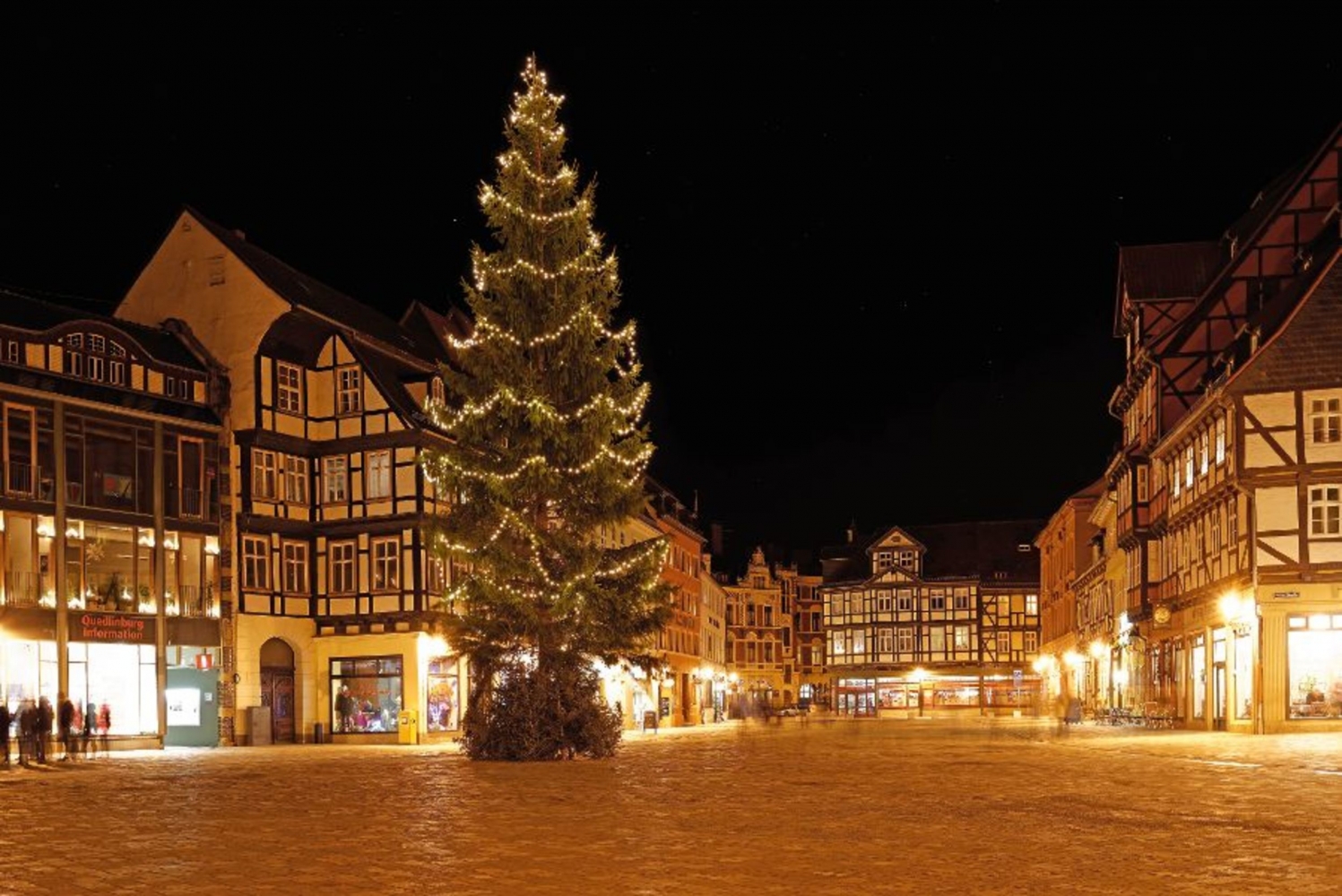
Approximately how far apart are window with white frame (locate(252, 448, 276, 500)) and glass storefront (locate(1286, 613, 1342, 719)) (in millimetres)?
28524

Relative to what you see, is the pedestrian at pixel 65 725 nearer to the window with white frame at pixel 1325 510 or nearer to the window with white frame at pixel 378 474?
the window with white frame at pixel 378 474

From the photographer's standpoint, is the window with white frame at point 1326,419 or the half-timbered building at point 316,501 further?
the half-timbered building at point 316,501

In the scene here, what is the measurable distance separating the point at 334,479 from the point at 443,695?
7399mm

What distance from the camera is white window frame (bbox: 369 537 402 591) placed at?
48312mm

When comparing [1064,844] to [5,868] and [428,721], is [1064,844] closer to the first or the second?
[5,868]

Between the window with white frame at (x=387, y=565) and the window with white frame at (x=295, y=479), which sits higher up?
the window with white frame at (x=295, y=479)

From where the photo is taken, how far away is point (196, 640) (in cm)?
4450

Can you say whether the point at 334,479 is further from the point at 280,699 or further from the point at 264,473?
the point at 280,699

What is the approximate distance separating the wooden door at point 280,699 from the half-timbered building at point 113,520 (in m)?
2.44

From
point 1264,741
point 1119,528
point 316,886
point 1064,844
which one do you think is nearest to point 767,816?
point 1064,844

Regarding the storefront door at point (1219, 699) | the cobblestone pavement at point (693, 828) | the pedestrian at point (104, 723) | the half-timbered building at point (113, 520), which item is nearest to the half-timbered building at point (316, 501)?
the half-timbered building at point (113, 520)

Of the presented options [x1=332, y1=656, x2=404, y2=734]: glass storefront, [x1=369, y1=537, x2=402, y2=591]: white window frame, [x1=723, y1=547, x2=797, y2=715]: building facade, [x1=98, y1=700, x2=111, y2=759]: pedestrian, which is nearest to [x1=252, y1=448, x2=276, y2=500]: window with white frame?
[x1=369, y1=537, x2=402, y2=591]: white window frame

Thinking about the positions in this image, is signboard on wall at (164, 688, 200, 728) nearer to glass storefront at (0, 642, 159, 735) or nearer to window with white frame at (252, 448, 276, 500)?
glass storefront at (0, 642, 159, 735)

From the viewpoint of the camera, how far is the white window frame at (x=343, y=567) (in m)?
49.0
